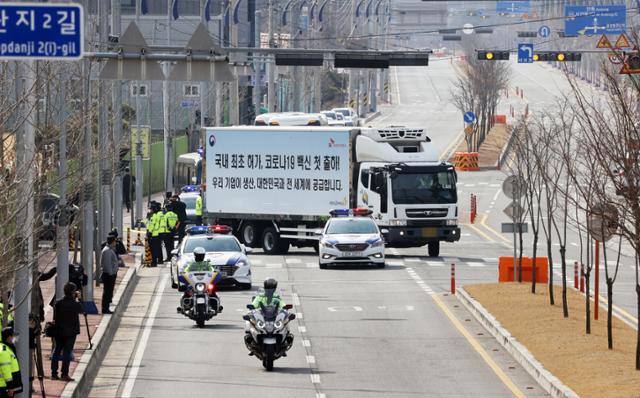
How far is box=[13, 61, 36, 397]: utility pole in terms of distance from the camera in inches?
738

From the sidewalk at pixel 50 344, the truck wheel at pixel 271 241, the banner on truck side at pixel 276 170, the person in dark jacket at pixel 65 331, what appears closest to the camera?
the sidewalk at pixel 50 344

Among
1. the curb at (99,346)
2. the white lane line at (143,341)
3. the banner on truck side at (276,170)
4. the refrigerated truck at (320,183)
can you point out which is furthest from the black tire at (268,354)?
the banner on truck side at (276,170)

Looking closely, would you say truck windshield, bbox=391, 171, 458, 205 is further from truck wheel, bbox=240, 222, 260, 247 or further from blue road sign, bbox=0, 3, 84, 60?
blue road sign, bbox=0, 3, 84, 60

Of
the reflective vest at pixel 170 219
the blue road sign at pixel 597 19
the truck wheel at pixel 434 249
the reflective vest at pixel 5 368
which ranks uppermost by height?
the blue road sign at pixel 597 19

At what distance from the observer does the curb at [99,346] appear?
23.1m

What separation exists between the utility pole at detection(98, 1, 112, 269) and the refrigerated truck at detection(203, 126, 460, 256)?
7470mm

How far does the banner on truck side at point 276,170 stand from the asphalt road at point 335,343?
1828 millimetres

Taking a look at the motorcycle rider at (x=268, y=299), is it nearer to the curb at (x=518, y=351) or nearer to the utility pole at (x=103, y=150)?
the curb at (x=518, y=351)

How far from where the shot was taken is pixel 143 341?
29688 millimetres

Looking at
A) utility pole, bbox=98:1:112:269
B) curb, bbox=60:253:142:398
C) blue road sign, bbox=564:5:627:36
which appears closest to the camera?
curb, bbox=60:253:142:398

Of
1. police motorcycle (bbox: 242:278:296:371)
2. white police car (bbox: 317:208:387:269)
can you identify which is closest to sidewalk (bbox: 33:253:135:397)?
police motorcycle (bbox: 242:278:296:371)

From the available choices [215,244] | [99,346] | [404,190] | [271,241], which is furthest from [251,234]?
[99,346]

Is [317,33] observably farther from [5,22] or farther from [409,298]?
[5,22]

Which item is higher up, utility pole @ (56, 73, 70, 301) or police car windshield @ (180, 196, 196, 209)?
utility pole @ (56, 73, 70, 301)
